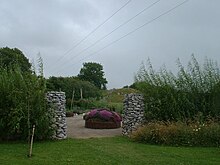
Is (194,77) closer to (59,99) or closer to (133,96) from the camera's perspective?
(133,96)

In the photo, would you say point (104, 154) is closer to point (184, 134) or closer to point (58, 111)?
point (184, 134)

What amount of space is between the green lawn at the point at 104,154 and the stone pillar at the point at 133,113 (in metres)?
2.46

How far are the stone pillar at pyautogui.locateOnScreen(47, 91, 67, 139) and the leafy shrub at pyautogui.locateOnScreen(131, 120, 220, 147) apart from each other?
10.8ft

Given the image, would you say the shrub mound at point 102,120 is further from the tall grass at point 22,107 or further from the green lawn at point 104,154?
the green lawn at point 104,154

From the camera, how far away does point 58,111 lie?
13430mm

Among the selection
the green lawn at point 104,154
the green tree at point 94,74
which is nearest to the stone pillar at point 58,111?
the green lawn at point 104,154

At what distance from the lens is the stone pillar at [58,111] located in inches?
520

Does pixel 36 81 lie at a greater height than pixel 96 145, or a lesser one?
greater

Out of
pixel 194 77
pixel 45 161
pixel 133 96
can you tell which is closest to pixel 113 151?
pixel 45 161

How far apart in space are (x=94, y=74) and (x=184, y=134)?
44862 millimetres

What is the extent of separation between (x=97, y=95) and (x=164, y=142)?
2991 centimetres

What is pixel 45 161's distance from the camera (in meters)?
8.52

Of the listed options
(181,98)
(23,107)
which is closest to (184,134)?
(181,98)

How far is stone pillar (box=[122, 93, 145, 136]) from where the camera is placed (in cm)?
1473
